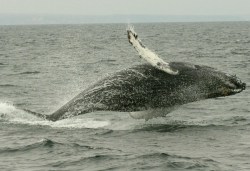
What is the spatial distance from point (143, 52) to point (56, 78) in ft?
44.1

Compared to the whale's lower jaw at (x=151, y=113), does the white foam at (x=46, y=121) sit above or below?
below

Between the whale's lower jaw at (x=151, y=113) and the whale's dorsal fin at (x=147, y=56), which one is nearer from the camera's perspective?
the whale's dorsal fin at (x=147, y=56)

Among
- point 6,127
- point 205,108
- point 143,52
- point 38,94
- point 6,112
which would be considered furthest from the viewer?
point 38,94

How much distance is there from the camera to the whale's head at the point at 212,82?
12.0 meters

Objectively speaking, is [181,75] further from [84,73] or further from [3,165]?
[84,73]

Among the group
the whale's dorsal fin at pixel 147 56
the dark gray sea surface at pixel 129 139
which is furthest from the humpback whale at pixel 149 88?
the dark gray sea surface at pixel 129 139

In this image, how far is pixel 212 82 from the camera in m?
12.1

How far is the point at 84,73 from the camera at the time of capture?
26.6 metres

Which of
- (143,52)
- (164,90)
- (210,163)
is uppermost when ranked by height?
(143,52)

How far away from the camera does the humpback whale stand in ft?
38.5

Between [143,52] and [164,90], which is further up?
[143,52]

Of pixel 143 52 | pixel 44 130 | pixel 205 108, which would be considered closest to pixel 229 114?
pixel 205 108

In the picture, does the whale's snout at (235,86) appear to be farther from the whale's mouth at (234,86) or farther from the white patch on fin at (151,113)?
the white patch on fin at (151,113)

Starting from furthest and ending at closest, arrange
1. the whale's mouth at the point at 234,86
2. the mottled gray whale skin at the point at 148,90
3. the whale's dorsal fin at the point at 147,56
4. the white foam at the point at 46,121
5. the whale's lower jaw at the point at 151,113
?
the white foam at the point at 46,121
the whale's lower jaw at the point at 151,113
the whale's mouth at the point at 234,86
the mottled gray whale skin at the point at 148,90
the whale's dorsal fin at the point at 147,56
